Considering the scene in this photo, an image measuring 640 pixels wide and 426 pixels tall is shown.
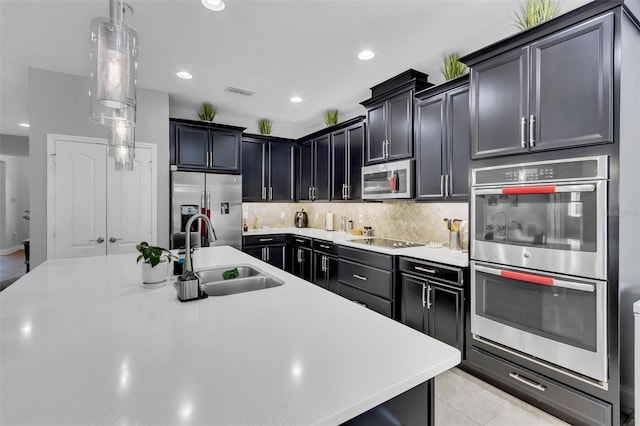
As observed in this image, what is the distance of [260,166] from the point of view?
5047 millimetres

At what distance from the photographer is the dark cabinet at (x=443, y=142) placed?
2707mm

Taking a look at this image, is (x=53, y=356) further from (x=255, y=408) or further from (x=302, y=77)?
(x=302, y=77)

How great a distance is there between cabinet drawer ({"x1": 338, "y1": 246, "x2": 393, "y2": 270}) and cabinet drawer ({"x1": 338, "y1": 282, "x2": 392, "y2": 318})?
1.10 ft

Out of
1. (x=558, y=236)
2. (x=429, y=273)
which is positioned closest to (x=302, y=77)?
(x=429, y=273)

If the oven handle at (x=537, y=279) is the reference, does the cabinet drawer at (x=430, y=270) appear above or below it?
below

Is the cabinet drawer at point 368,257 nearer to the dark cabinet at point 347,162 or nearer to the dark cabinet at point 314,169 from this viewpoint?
the dark cabinet at point 347,162

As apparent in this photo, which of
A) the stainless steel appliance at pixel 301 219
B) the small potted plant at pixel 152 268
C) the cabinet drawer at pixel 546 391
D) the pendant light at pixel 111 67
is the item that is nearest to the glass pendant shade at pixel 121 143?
the small potted plant at pixel 152 268

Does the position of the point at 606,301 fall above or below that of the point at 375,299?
above

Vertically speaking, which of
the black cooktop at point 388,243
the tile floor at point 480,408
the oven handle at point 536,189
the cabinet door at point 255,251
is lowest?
the tile floor at point 480,408

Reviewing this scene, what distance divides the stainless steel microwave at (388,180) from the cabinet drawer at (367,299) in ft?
3.55

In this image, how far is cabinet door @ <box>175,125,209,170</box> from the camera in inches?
167

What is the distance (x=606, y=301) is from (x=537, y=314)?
0.38 metres

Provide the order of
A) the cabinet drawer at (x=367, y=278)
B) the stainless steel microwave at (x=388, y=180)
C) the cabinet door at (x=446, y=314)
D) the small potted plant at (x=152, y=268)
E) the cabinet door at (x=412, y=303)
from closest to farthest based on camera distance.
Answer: the small potted plant at (x=152, y=268)
the cabinet door at (x=446, y=314)
the cabinet door at (x=412, y=303)
the cabinet drawer at (x=367, y=278)
the stainless steel microwave at (x=388, y=180)

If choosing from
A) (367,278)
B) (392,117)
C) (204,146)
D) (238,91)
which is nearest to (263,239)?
(204,146)
